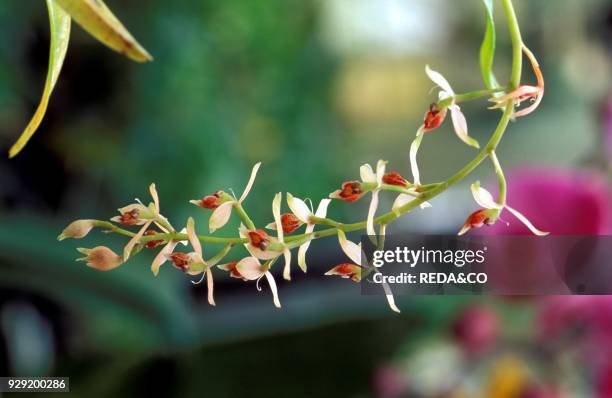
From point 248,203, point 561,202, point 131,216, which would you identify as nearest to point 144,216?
point 131,216

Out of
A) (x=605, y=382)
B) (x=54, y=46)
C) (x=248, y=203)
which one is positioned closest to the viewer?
(x=54, y=46)

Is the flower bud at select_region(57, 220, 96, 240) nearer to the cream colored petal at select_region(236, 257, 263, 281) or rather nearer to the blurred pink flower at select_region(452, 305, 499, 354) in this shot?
the cream colored petal at select_region(236, 257, 263, 281)

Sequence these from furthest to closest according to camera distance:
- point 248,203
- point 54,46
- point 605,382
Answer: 1. point 248,203
2. point 605,382
3. point 54,46

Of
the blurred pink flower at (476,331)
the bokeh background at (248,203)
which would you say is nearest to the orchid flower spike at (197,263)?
the bokeh background at (248,203)

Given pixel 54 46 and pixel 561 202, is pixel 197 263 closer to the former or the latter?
pixel 54 46

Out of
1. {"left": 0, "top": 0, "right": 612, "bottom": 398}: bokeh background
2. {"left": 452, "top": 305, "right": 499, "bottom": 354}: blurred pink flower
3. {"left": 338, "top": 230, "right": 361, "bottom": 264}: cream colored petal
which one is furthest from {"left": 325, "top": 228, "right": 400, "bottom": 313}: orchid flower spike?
{"left": 452, "top": 305, "right": 499, "bottom": 354}: blurred pink flower

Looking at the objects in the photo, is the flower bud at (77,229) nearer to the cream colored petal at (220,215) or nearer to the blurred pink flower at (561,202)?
the cream colored petal at (220,215)
